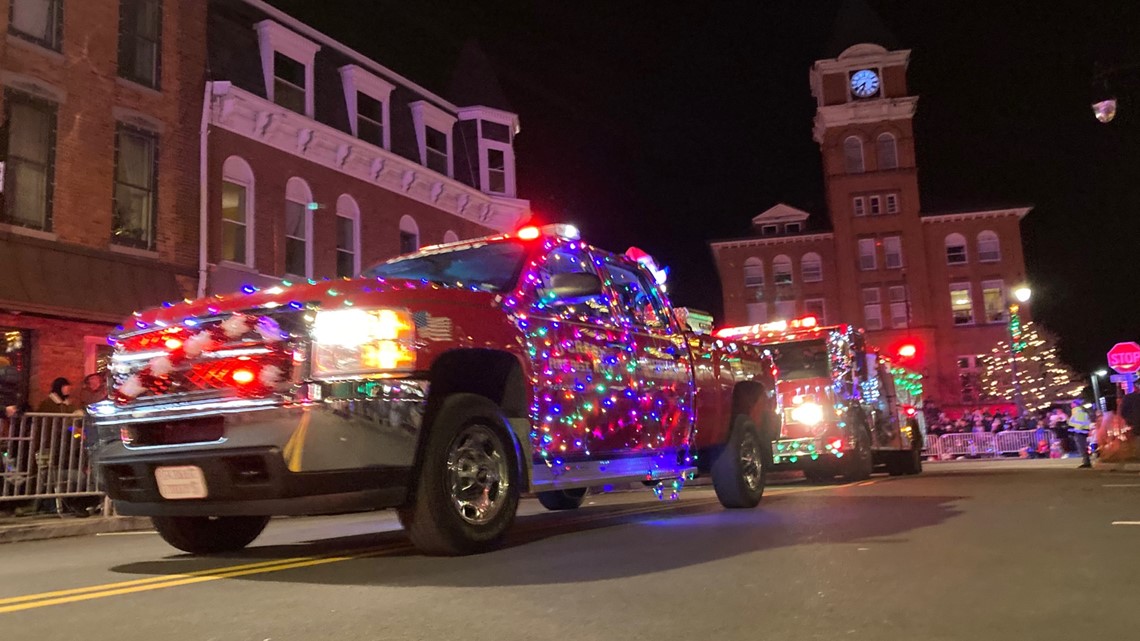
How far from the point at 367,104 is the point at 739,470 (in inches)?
694

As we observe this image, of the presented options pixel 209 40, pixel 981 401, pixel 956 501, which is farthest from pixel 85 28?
pixel 981 401

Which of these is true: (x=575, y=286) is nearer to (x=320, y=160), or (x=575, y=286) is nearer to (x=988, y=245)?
(x=320, y=160)

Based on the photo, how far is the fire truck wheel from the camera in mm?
14648

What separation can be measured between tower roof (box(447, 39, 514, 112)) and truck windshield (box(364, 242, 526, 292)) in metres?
21.6

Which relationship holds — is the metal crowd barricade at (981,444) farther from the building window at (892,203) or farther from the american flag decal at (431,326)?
the building window at (892,203)

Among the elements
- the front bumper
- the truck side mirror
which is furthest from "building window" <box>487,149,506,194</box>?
the front bumper

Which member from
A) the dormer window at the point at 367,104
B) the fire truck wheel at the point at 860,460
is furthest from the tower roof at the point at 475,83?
the fire truck wheel at the point at 860,460

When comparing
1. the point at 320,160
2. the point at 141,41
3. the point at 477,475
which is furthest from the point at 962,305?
the point at 477,475

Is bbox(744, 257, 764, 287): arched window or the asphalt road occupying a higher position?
bbox(744, 257, 764, 287): arched window

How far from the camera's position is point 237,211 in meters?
19.5

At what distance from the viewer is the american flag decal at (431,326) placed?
17.1 ft

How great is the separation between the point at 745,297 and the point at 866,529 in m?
52.5

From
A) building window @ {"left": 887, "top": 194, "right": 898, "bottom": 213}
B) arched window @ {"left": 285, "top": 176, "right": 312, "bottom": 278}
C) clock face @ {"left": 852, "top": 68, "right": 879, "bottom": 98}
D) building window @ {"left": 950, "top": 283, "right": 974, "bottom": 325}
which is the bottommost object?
arched window @ {"left": 285, "top": 176, "right": 312, "bottom": 278}

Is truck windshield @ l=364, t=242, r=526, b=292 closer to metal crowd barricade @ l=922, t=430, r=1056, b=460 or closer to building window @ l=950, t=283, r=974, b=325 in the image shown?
metal crowd barricade @ l=922, t=430, r=1056, b=460
